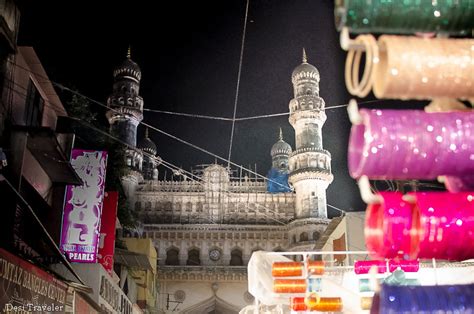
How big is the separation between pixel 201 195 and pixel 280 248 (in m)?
6.39

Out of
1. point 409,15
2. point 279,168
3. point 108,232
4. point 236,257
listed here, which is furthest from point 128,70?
point 409,15

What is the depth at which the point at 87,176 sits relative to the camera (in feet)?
42.9

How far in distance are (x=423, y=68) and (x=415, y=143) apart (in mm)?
289

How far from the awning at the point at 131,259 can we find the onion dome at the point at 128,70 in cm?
1789

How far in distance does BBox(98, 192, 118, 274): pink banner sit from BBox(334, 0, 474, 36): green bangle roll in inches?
511

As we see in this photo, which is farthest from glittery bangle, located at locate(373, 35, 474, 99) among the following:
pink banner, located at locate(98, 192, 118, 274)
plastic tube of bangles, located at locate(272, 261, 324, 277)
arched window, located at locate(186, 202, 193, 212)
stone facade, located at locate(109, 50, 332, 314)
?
arched window, located at locate(186, 202, 193, 212)

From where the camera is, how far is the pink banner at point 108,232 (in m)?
14.6

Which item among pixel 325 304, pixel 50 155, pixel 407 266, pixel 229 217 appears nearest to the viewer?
pixel 325 304

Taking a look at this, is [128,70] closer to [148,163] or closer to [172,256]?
[148,163]

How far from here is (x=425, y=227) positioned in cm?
226

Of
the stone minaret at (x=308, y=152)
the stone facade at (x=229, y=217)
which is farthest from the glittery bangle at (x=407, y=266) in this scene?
the stone minaret at (x=308, y=152)

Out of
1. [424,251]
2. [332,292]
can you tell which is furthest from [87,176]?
[424,251]

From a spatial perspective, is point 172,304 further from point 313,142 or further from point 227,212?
point 313,142

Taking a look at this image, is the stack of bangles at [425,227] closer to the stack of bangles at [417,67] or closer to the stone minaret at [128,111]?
the stack of bangles at [417,67]
